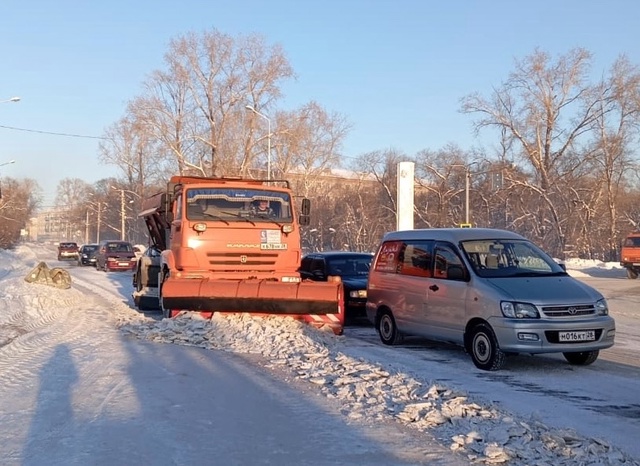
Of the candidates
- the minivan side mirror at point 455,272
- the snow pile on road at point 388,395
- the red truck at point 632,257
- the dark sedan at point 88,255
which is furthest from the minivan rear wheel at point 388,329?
the dark sedan at point 88,255

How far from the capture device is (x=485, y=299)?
965cm

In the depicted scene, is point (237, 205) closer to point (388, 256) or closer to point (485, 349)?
point (388, 256)

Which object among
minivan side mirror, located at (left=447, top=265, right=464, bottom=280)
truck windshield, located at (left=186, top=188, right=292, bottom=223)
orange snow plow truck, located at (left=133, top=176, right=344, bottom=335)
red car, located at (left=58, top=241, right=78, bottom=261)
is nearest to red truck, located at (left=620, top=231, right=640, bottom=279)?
orange snow plow truck, located at (left=133, top=176, right=344, bottom=335)

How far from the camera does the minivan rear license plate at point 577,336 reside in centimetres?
920

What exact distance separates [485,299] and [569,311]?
42.6 inches

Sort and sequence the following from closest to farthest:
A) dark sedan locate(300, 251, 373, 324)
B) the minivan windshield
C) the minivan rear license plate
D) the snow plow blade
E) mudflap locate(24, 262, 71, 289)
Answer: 1. the minivan rear license plate
2. the minivan windshield
3. the snow plow blade
4. dark sedan locate(300, 251, 373, 324)
5. mudflap locate(24, 262, 71, 289)

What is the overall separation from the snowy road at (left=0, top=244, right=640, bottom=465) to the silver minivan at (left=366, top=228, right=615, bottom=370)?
1.26ft

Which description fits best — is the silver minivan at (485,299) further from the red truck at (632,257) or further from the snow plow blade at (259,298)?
the red truck at (632,257)

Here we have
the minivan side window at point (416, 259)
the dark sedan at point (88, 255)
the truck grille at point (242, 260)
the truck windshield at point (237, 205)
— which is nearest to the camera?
the minivan side window at point (416, 259)

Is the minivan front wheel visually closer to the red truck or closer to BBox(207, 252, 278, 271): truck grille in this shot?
BBox(207, 252, 278, 271): truck grille

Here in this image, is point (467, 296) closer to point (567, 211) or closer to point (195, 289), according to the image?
point (195, 289)

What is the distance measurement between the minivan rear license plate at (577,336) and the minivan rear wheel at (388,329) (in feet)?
10.7

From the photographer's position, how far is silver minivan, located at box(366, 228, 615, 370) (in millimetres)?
9242

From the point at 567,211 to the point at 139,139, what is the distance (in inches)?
1299
